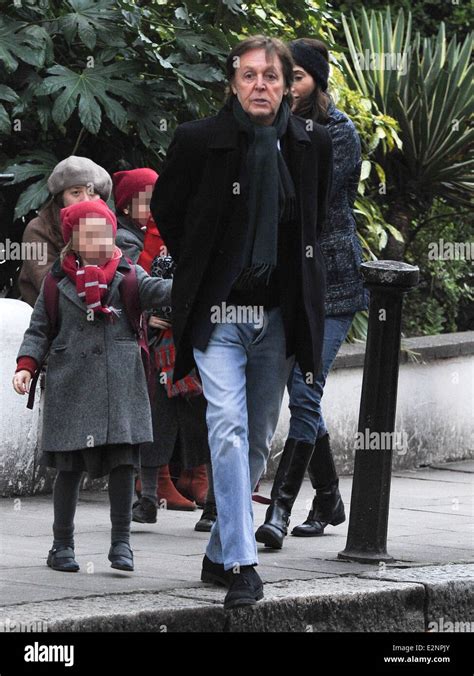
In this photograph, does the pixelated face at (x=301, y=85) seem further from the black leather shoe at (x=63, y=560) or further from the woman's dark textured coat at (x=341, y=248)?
the black leather shoe at (x=63, y=560)

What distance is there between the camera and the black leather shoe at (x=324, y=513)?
7.02 meters

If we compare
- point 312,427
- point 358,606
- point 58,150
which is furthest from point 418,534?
point 58,150

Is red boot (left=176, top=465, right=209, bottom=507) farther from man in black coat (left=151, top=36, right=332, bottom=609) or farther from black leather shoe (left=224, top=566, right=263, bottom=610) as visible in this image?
black leather shoe (left=224, top=566, right=263, bottom=610)

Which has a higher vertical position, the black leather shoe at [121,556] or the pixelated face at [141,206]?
the pixelated face at [141,206]

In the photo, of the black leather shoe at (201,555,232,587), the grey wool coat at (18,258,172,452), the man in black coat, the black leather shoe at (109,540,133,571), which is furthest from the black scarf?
the black leather shoe at (109,540,133,571)

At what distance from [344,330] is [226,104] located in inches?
66.3

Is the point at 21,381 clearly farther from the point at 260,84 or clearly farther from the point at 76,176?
the point at 76,176

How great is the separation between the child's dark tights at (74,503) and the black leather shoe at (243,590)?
0.70 m

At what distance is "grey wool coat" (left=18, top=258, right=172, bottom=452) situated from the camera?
577 centimetres

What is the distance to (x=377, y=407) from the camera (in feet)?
20.9

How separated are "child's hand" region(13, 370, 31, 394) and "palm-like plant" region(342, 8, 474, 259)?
Answer: 542 centimetres

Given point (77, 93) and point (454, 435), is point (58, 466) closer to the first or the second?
point (77, 93)

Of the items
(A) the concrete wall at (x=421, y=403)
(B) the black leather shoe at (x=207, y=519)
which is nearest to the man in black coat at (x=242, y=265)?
(B) the black leather shoe at (x=207, y=519)

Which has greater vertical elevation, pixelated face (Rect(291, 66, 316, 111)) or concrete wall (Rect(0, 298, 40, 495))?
pixelated face (Rect(291, 66, 316, 111))
